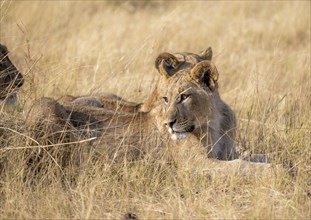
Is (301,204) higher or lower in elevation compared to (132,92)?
higher

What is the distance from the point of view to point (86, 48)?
29.5 feet

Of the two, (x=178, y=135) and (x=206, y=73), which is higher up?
(x=206, y=73)

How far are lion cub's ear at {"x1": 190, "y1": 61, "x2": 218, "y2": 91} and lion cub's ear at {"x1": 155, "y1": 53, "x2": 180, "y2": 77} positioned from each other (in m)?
0.23

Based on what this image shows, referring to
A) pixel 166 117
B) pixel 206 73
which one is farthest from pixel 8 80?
pixel 206 73

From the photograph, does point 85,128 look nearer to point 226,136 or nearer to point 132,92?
→ point 226,136

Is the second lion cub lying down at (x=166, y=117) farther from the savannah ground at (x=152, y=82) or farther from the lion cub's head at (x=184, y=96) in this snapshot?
the savannah ground at (x=152, y=82)

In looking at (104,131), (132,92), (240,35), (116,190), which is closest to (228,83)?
(132,92)

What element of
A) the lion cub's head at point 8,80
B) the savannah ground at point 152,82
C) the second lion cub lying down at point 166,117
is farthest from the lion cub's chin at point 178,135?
the lion cub's head at point 8,80

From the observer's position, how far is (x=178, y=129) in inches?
213

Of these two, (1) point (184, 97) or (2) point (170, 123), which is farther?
(1) point (184, 97)

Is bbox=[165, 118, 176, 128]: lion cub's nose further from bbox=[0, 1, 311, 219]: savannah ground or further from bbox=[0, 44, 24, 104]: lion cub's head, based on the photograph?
bbox=[0, 44, 24, 104]: lion cub's head

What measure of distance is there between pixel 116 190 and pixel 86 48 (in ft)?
13.6

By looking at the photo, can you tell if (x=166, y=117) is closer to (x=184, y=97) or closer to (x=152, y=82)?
(x=184, y=97)

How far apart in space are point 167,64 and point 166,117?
52cm
